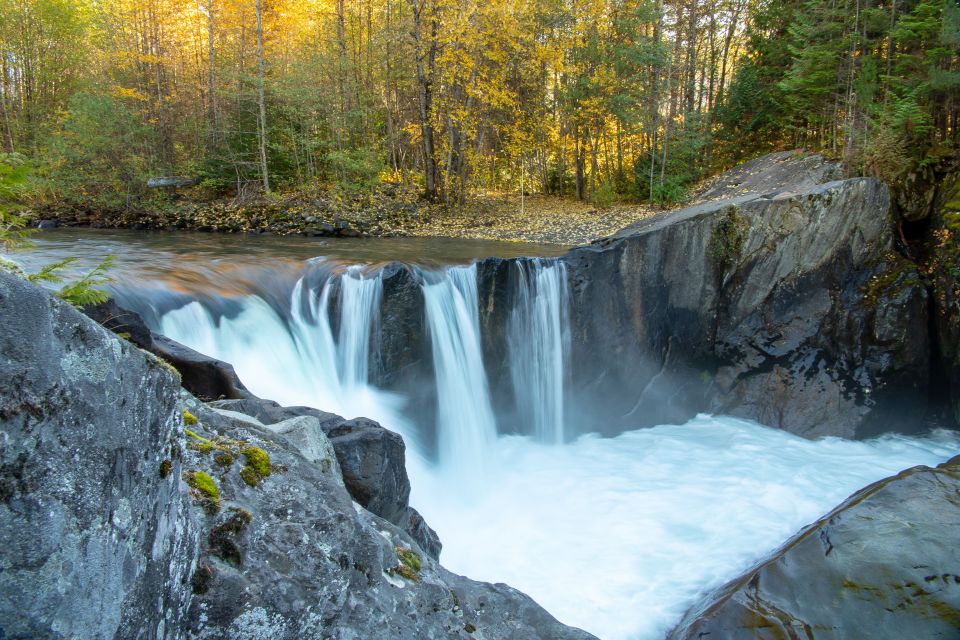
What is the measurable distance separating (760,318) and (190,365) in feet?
27.7

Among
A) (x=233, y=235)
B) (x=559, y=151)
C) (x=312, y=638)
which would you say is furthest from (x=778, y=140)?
(x=312, y=638)

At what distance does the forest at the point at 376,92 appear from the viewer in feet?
56.4

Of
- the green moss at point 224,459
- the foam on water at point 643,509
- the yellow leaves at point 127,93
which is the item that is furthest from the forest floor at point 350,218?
the green moss at point 224,459

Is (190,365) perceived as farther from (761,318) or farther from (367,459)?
(761,318)

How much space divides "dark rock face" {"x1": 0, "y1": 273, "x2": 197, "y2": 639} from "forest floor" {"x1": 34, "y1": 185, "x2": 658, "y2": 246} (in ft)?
45.8

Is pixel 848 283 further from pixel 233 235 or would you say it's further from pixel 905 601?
pixel 233 235

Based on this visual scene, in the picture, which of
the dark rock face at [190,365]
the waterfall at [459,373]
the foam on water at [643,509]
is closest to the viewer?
the dark rock face at [190,365]

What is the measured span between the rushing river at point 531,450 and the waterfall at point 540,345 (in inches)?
0.9

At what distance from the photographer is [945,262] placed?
28.0ft

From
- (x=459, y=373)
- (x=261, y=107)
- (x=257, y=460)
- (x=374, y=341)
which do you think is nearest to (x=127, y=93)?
(x=261, y=107)

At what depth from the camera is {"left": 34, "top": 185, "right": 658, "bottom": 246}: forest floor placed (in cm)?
1562

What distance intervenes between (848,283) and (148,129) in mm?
19766

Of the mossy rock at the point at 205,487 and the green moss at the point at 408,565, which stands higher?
the mossy rock at the point at 205,487

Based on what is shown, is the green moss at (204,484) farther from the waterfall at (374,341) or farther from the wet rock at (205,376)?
the waterfall at (374,341)
